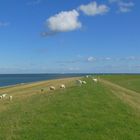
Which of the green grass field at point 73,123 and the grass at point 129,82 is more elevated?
the grass at point 129,82

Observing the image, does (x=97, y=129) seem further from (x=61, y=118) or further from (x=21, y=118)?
(x=21, y=118)

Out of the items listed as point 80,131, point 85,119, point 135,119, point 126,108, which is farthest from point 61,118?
point 126,108

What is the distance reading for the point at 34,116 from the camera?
24.0 meters

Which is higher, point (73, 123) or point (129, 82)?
point (129, 82)

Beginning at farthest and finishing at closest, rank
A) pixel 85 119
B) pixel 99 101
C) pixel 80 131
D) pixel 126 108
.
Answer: pixel 99 101 < pixel 126 108 < pixel 85 119 < pixel 80 131

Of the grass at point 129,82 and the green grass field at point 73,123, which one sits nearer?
the green grass field at point 73,123

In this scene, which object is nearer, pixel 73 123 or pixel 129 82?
pixel 73 123

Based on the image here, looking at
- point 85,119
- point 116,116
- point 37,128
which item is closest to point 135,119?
point 116,116

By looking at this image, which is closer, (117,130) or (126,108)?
(117,130)

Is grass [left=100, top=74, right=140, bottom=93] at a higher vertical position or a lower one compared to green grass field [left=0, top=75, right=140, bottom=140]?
higher

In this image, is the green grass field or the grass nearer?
the green grass field

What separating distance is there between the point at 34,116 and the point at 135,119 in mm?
5964

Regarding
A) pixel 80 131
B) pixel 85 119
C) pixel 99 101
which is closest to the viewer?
pixel 80 131

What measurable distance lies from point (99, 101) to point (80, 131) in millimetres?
10245
